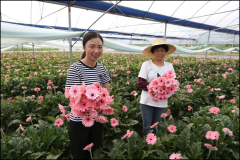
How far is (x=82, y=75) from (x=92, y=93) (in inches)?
22.5

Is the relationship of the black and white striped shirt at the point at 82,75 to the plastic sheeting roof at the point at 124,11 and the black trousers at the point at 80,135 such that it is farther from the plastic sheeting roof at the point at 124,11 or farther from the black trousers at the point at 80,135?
the plastic sheeting roof at the point at 124,11

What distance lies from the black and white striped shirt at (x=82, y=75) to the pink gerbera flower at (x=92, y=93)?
0.52m

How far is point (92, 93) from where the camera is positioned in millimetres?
1028

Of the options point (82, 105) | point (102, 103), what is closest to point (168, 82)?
point (102, 103)

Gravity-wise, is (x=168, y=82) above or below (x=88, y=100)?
above

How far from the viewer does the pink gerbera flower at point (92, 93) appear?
100 cm

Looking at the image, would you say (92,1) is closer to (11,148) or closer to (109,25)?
(11,148)

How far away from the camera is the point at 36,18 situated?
9.55 meters

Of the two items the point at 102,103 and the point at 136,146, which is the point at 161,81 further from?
the point at 136,146

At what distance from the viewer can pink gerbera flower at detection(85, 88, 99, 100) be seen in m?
1.00

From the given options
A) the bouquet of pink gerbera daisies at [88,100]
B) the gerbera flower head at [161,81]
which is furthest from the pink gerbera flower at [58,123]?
the gerbera flower head at [161,81]

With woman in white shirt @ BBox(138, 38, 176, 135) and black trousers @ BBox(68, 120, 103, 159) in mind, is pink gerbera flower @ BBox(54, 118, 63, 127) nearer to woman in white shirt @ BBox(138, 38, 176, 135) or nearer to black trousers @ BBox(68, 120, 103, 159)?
black trousers @ BBox(68, 120, 103, 159)

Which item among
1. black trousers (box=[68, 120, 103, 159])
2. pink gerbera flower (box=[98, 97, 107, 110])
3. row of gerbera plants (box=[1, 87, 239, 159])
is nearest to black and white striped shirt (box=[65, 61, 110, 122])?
black trousers (box=[68, 120, 103, 159])

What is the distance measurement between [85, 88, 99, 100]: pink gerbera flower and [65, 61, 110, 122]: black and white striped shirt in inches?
20.5
